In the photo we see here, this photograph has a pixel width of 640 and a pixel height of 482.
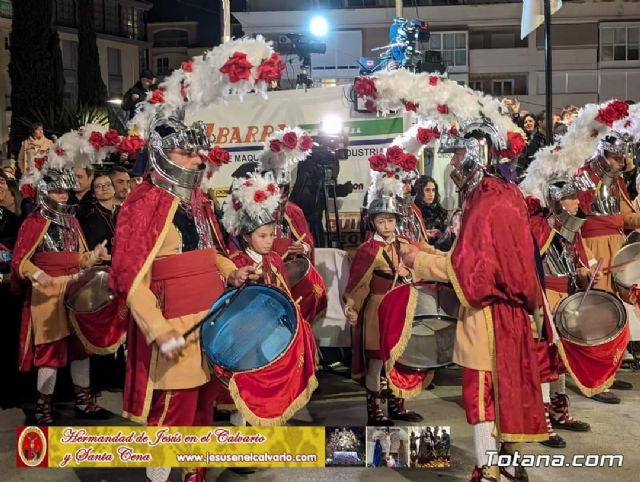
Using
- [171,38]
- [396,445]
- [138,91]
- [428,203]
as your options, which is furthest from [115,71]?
[396,445]

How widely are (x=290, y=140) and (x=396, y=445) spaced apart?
3.73 m

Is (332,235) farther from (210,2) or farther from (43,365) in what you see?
(210,2)

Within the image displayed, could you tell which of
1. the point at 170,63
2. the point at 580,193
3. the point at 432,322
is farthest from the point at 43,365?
the point at 170,63

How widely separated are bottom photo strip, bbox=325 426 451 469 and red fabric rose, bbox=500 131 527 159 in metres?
1.54

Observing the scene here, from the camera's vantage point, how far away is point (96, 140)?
6.49 meters

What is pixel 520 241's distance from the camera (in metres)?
4.29

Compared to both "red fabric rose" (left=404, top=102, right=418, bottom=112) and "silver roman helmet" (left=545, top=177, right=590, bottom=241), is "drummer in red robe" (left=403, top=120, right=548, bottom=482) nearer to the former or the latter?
"silver roman helmet" (left=545, top=177, right=590, bottom=241)

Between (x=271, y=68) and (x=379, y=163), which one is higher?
(x=271, y=68)

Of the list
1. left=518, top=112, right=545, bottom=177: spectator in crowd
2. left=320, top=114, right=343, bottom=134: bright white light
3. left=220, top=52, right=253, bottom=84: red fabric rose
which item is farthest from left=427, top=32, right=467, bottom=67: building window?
left=220, top=52, right=253, bottom=84: red fabric rose

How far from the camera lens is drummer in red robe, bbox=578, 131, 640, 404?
7457 mm

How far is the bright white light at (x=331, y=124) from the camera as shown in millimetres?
10312

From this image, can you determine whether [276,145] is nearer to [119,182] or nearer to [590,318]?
[119,182]

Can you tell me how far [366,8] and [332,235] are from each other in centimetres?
2065

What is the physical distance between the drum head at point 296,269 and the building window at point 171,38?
52521mm
